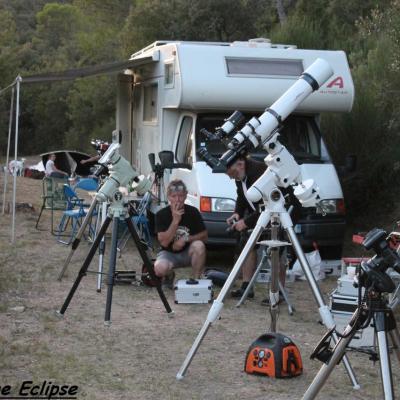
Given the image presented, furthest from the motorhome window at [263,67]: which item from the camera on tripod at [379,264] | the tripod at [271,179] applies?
the camera on tripod at [379,264]

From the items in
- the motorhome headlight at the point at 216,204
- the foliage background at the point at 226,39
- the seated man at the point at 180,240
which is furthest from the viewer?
the foliage background at the point at 226,39

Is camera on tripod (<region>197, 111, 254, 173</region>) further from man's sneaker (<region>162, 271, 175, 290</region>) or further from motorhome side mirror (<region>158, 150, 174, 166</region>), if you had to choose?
motorhome side mirror (<region>158, 150, 174, 166</region>)

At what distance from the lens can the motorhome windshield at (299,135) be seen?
944cm

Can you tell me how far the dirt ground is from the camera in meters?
5.04

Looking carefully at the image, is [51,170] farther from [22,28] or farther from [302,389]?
[22,28]

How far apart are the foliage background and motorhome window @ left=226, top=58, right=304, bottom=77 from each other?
1.28 meters

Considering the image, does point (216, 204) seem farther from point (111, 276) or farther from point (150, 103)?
point (150, 103)

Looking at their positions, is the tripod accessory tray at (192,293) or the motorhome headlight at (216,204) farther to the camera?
the motorhome headlight at (216,204)

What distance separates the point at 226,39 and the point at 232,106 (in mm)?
14535

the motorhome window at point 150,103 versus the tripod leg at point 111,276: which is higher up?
the motorhome window at point 150,103

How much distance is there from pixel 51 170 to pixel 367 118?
25.2 ft

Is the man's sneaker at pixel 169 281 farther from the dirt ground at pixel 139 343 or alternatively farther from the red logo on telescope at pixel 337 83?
the red logo on telescope at pixel 337 83

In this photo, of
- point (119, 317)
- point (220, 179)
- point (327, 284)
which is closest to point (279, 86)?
point (220, 179)

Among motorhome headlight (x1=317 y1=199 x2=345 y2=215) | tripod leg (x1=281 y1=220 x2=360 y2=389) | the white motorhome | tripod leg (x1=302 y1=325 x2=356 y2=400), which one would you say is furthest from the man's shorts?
tripod leg (x1=302 y1=325 x2=356 y2=400)
